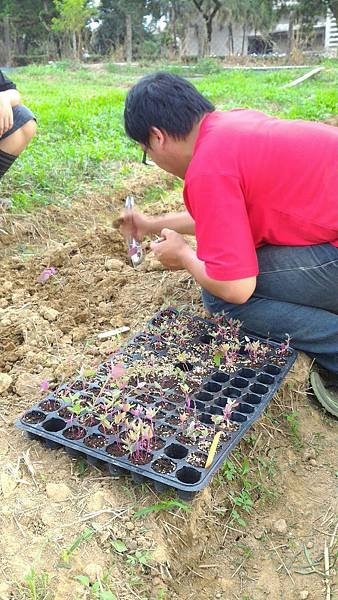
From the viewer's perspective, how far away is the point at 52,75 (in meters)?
15.5

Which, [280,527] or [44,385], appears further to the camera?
[44,385]

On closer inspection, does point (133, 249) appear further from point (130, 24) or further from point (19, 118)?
point (130, 24)

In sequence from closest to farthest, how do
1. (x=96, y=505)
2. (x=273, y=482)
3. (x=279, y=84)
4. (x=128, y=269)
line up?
(x=96, y=505) < (x=273, y=482) < (x=128, y=269) < (x=279, y=84)

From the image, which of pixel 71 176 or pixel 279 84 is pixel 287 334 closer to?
pixel 71 176

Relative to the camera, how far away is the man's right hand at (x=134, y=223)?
2.72m

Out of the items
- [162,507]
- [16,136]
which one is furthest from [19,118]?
[162,507]

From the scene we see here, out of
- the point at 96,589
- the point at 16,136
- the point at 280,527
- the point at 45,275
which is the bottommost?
the point at 280,527

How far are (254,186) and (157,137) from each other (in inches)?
14.5

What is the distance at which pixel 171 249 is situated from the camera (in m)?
2.36

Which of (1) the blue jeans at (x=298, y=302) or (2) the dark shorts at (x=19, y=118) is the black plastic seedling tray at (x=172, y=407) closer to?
(1) the blue jeans at (x=298, y=302)

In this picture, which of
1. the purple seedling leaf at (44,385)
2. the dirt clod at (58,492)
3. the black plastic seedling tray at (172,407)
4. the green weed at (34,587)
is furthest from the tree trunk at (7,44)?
the green weed at (34,587)

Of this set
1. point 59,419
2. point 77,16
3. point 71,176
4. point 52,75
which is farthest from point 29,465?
point 77,16

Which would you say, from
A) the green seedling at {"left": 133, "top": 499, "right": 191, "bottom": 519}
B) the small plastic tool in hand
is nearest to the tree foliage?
the small plastic tool in hand

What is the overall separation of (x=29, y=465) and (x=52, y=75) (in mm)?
15285
